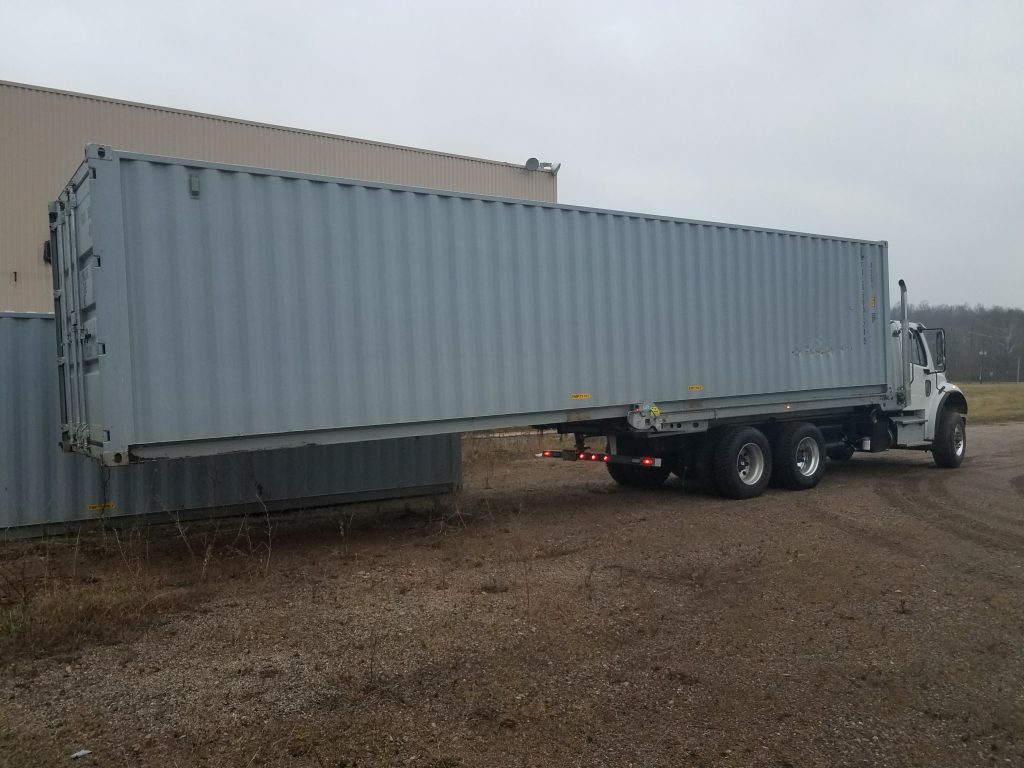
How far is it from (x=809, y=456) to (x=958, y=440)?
397 centimetres

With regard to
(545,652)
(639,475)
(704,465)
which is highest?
(704,465)

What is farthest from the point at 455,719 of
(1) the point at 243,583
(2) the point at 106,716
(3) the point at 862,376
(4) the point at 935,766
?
(3) the point at 862,376

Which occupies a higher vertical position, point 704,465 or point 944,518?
point 704,465

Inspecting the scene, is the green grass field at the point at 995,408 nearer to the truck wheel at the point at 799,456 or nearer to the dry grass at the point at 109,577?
the truck wheel at the point at 799,456

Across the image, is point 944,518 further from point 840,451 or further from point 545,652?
point 545,652

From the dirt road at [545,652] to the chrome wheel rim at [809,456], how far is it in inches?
109

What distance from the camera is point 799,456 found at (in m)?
11.7

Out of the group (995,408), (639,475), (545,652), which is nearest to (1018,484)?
(639,475)

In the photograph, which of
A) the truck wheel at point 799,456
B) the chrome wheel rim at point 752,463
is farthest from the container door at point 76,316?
the truck wheel at point 799,456

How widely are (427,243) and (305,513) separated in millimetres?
3968

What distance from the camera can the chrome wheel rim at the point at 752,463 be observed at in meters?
11.1

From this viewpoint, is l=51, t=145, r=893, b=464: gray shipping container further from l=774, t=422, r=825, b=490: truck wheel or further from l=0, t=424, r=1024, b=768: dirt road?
l=0, t=424, r=1024, b=768: dirt road

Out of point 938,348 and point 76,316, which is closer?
point 76,316

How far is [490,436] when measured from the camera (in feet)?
63.2
